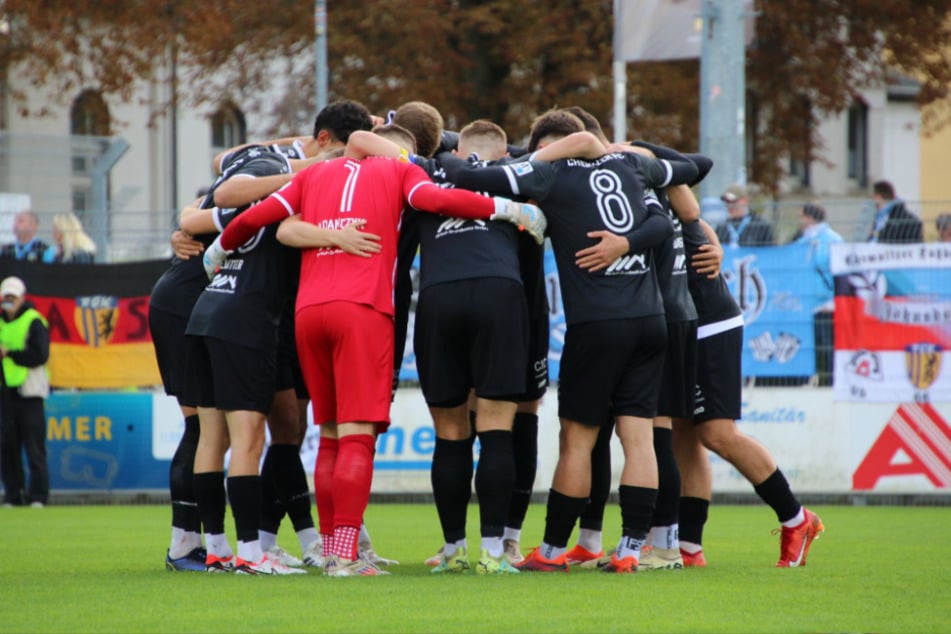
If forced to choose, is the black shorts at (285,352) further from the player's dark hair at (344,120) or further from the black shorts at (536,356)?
the black shorts at (536,356)

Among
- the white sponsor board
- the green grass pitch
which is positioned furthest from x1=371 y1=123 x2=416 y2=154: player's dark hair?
the white sponsor board

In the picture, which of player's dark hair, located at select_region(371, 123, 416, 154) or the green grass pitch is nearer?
the green grass pitch

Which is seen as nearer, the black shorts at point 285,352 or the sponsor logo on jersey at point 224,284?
the sponsor logo on jersey at point 224,284

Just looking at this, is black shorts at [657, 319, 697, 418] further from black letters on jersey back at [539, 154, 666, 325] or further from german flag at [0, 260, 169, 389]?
german flag at [0, 260, 169, 389]

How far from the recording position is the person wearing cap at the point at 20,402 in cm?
1455

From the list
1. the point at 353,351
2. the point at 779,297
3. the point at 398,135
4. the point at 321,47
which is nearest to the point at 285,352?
the point at 353,351

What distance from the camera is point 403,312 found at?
8.35m

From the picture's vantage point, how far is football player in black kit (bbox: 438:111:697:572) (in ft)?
24.8

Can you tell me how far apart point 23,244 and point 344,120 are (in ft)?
27.7

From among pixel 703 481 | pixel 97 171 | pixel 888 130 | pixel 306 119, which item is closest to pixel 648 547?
pixel 703 481

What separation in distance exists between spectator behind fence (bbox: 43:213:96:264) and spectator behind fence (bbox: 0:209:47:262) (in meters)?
0.10

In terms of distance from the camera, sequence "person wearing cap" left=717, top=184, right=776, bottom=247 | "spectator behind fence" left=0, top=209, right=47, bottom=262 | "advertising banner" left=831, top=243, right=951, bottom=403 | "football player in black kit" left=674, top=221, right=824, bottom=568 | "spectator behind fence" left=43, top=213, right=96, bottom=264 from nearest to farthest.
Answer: "football player in black kit" left=674, top=221, right=824, bottom=568, "advertising banner" left=831, top=243, right=951, bottom=403, "person wearing cap" left=717, top=184, right=776, bottom=247, "spectator behind fence" left=43, top=213, right=96, bottom=264, "spectator behind fence" left=0, top=209, right=47, bottom=262

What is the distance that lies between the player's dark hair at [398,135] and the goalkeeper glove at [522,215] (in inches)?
24.9

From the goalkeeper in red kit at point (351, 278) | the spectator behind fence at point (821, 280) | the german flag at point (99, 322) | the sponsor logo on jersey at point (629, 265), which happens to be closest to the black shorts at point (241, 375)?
the goalkeeper in red kit at point (351, 278)
